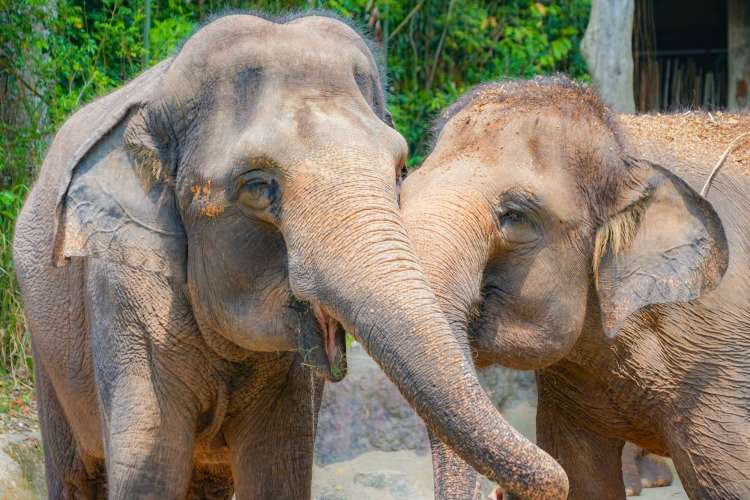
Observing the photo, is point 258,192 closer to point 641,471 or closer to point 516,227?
point 516,227

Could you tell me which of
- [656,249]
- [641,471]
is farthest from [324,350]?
[641,471]

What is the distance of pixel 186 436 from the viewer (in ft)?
13.3

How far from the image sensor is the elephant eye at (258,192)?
356cm

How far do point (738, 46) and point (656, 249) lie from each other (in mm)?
7380

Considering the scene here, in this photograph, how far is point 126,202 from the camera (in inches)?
154

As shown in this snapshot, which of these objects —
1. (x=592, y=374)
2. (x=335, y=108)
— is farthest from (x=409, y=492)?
(x=335, y=108)

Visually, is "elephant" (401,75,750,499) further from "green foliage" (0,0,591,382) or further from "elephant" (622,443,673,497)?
"elephant" (622,443,673,497)

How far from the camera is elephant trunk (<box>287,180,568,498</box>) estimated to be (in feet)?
10.0

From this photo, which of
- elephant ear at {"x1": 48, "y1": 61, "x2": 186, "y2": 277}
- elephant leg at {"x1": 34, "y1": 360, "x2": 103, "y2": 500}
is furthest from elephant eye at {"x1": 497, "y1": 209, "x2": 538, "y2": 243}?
elephant leg at {"x1": 34, "y1": 360, "x2": 103, "y2": 500}

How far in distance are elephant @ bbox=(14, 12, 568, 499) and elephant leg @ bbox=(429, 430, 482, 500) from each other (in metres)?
0.37

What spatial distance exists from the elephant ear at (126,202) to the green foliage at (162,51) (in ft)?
7.05

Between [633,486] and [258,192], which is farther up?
[258,192]

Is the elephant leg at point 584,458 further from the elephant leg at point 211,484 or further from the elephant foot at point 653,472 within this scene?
the elephant foot at point 653,472

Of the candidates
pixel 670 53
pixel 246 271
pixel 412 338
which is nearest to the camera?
pixel 412 338
